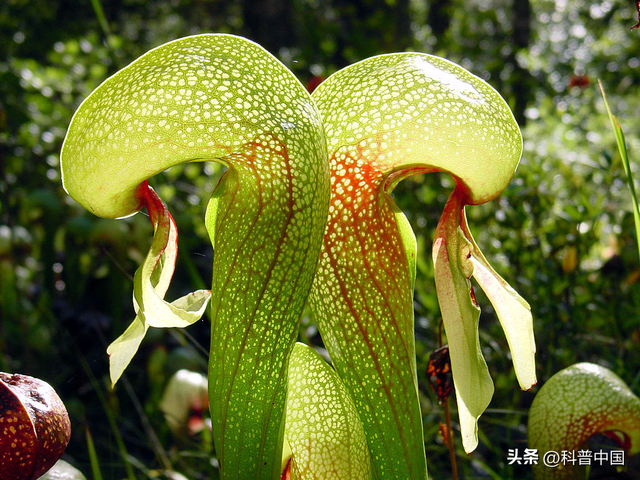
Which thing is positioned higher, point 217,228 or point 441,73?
point 441,73

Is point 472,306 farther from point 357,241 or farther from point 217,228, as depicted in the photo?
point 217,228

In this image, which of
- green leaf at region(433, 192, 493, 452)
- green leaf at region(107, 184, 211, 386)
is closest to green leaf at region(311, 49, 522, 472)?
green leaf at region(433, 192, 493, 452)

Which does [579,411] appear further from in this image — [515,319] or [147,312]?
[147,312]

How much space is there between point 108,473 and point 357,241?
1.08 meters

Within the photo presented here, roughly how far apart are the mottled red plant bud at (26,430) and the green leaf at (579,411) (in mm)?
575

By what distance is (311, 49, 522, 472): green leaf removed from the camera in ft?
1.77

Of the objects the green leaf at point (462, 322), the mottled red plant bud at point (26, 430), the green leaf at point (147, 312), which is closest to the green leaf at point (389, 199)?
the green leaf at point (462, 322)

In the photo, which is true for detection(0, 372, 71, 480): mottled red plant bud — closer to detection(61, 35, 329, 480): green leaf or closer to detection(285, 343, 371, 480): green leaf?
detection(61, 35, 329, 480): green leaf

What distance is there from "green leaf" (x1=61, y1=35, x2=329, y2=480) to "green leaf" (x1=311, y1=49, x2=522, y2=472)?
0.20 feet

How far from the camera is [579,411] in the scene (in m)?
0.73

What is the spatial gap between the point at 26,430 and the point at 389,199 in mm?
390

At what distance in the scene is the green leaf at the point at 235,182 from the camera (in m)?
0.48

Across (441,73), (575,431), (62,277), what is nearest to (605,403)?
(575,431)

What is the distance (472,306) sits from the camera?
21.9 inches
